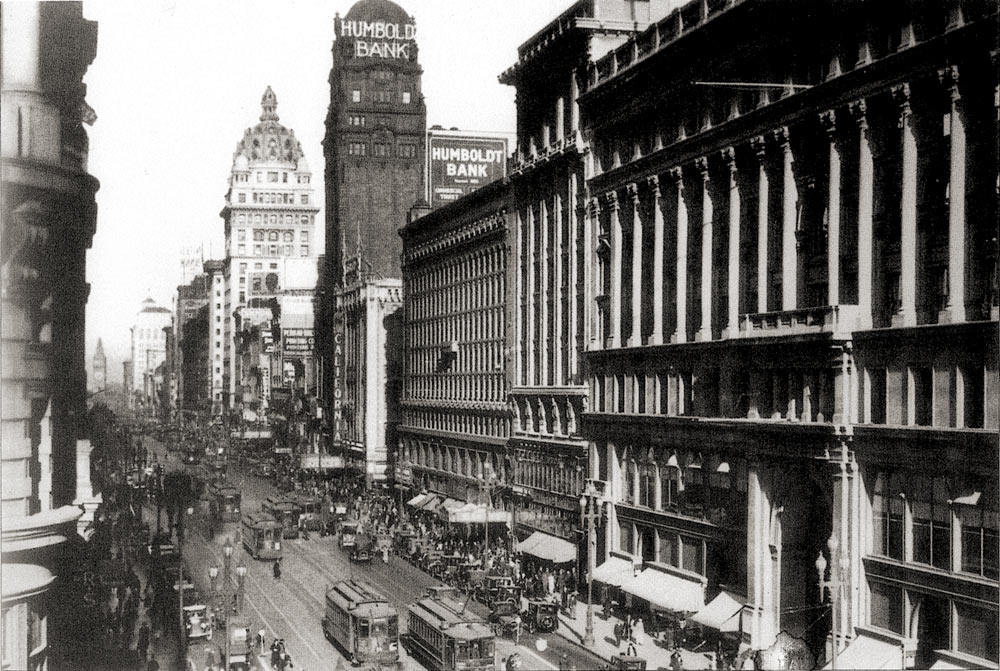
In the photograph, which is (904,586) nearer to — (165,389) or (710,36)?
(710,36)

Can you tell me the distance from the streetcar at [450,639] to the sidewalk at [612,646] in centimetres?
499

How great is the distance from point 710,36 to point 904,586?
23343mm

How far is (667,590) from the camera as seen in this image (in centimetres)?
4650

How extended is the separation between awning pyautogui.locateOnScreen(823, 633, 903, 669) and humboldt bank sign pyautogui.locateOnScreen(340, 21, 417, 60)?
73.7 metres

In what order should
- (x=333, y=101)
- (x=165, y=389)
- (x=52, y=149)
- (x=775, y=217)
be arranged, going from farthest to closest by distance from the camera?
(x=165, y=389) < (x=333, y=101) < (x=775, y=217) < (x=52, y=149)

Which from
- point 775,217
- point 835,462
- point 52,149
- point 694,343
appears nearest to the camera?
point 52,149

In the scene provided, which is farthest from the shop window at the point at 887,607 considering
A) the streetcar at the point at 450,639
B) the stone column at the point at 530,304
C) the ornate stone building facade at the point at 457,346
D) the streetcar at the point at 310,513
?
the streetcar at the point at 310,513

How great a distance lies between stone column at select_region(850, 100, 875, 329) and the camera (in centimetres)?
3672

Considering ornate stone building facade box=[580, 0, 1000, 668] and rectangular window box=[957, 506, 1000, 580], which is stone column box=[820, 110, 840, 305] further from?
rectangular window box=[957, 506, 1000, 580]

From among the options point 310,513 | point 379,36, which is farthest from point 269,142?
point 310,513

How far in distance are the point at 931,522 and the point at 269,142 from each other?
416ft

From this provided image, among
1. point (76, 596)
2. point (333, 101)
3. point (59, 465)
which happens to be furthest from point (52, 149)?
point (333, 101)

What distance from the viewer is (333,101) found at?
419 ft

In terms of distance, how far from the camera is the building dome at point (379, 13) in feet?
312
